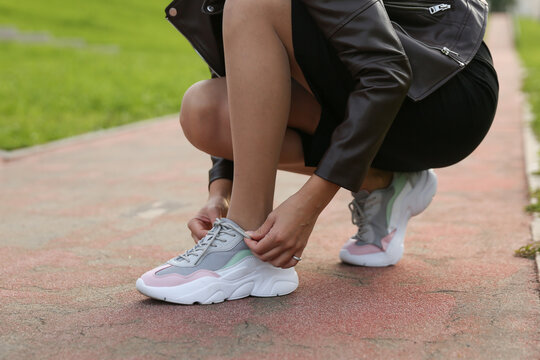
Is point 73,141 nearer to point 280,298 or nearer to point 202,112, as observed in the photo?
point 202,112

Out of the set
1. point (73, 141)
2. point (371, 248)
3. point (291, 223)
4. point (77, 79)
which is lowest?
point (77, 79)

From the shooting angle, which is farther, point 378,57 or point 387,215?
point 387,215

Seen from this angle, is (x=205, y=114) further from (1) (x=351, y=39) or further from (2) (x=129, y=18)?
(2) (x=129, y=18)

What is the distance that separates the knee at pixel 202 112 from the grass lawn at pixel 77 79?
374cm

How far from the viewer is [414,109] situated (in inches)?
67.8

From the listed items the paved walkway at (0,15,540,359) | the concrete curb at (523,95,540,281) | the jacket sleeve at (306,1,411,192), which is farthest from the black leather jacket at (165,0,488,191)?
the concrete curb at (523,95,540,281)

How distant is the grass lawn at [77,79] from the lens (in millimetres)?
6582

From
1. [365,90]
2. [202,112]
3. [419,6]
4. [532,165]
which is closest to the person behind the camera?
[365,90]

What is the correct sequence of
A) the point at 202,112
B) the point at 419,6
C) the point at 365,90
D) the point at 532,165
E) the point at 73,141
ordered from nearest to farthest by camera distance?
the point at 365,90, the point at 419,6, the point at 202,112, the point at 532,165, the point at 73,141

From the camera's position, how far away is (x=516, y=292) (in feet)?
5.94

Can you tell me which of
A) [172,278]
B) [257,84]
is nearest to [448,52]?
[257,84]

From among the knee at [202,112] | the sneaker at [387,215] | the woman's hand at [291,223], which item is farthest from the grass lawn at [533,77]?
the woman's hand at [291,223]

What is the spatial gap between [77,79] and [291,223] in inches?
322

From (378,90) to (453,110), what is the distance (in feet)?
1.05
